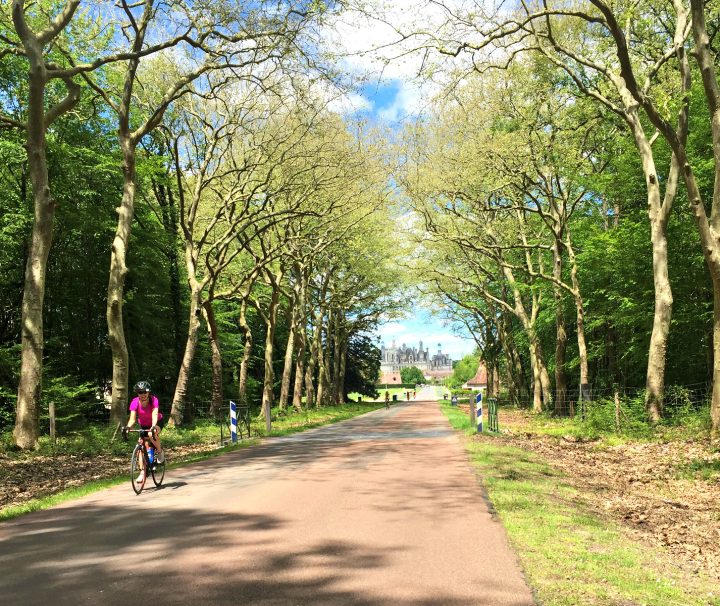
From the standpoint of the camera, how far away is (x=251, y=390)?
139 ft

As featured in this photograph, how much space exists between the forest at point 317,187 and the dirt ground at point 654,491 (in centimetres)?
155

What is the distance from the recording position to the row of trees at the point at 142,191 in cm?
1566

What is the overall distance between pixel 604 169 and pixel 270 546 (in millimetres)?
23584

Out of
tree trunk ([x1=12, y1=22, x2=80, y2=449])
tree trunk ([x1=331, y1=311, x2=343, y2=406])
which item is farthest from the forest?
tree trunk ([x1=331, y1=311, x2=343, y2=406])

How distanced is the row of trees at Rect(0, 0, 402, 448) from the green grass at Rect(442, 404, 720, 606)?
33.8ft

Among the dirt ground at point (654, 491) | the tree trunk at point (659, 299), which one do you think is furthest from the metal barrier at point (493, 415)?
the tree trunk at point (659, 299)

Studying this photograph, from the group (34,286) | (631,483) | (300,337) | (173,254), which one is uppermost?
(173,254)

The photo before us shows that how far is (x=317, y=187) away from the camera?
24906mm

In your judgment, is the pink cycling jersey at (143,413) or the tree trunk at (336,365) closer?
the pink cycling jersey at (143,413)

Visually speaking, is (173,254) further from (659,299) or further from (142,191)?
(659,299)

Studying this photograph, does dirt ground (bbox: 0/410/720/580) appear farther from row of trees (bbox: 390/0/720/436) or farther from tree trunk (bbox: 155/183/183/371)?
tree trunk (bbox: 155/183/183/371)

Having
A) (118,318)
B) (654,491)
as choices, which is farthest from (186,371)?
(654,491)

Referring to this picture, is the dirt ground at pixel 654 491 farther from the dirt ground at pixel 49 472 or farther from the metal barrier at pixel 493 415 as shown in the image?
the dirt ground at pixel 49 472

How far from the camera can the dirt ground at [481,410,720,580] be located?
6.73 meters
